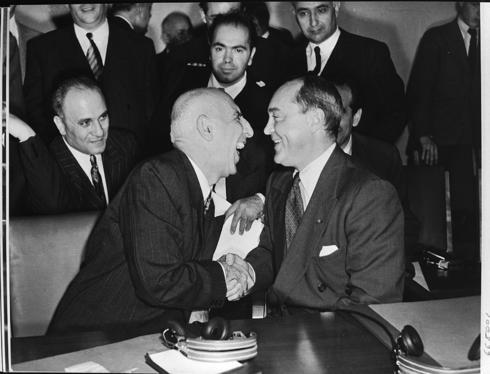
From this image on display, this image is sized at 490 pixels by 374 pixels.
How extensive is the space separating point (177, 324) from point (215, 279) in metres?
0.28

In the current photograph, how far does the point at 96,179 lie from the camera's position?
2.58 metres

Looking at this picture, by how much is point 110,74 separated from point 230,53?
49 cm

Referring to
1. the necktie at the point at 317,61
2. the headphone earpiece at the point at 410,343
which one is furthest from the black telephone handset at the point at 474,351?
the necktie at the point at 317,61

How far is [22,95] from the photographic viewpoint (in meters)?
2.57

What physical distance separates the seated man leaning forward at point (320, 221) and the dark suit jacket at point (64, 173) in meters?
0.57

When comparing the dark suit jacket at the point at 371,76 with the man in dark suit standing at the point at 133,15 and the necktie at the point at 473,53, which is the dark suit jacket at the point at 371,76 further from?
the man in dark suit standing at the point at 133,15

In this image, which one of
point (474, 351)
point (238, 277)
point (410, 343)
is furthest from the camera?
point (238, 277)

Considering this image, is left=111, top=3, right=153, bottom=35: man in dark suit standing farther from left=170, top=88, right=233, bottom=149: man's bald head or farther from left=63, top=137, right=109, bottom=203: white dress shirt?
left=63, top=137, right=109, bottom=203: white dress shirt

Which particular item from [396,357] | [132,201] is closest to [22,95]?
[132,201]

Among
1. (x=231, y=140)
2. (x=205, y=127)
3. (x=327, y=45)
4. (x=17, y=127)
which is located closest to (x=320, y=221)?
(x=231, y=140)

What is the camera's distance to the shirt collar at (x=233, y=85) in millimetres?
2578

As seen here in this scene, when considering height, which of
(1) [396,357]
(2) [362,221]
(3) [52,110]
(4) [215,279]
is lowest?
(1) [396,357]

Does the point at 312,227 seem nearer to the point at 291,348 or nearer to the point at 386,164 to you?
the point at 386,164

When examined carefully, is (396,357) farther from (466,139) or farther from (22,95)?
(22,95)
